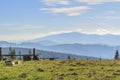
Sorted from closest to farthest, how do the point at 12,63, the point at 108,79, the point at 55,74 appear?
the point at 108,79
the point at 55,74
the point at 12,63

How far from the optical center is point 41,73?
3934 cm

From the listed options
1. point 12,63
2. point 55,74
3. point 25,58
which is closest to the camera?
point 55,74

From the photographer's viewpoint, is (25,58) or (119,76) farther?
(25,58)

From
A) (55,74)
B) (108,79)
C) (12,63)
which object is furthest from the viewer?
(12,63)

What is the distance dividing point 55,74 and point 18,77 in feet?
13.0

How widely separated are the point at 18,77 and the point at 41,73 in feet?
12.1

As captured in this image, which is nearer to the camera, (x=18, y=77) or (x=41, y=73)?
(x=18, y=77)

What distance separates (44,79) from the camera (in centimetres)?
3491

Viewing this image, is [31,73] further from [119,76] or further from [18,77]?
[119,76]

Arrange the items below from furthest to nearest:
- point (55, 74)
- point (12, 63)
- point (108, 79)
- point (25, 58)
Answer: point (25, 58), point (12, 63), point (55, 74), point (108, 79)

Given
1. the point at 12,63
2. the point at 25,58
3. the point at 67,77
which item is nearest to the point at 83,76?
the point at 67,77

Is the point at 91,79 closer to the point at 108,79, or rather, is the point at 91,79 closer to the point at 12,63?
the point at 108,79

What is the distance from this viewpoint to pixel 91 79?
34562mm

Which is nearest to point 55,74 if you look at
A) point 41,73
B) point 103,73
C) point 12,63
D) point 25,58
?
point 41,73
